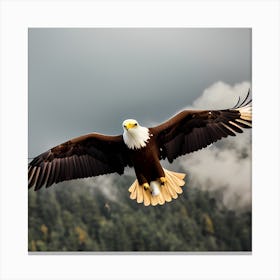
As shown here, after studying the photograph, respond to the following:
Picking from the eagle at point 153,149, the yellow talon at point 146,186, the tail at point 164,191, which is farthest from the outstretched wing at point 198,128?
the yellow talon at point 146,186

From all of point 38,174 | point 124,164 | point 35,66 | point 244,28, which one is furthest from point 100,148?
point 244,28

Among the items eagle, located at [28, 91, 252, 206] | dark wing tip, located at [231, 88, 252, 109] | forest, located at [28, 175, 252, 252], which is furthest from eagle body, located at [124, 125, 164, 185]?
dark wing tip, located at [231, 88, 252, 109]

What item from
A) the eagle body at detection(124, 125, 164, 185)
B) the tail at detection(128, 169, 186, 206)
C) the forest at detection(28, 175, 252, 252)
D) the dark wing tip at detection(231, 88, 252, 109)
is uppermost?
the dark wing tip at detection(231, 88, 252, 109)

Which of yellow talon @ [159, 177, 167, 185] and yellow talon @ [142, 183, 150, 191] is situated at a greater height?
yellow talon @ [159, 177, 167, 185]

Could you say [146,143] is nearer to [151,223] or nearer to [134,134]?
[134,134]

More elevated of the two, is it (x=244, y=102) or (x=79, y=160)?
(x=244, y=102)

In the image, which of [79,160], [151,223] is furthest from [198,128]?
[79,160]

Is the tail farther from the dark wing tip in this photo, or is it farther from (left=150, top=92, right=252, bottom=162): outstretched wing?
the dark wing tip

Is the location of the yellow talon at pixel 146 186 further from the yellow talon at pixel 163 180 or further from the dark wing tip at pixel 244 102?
the dark wing tip at pixel 244 102
